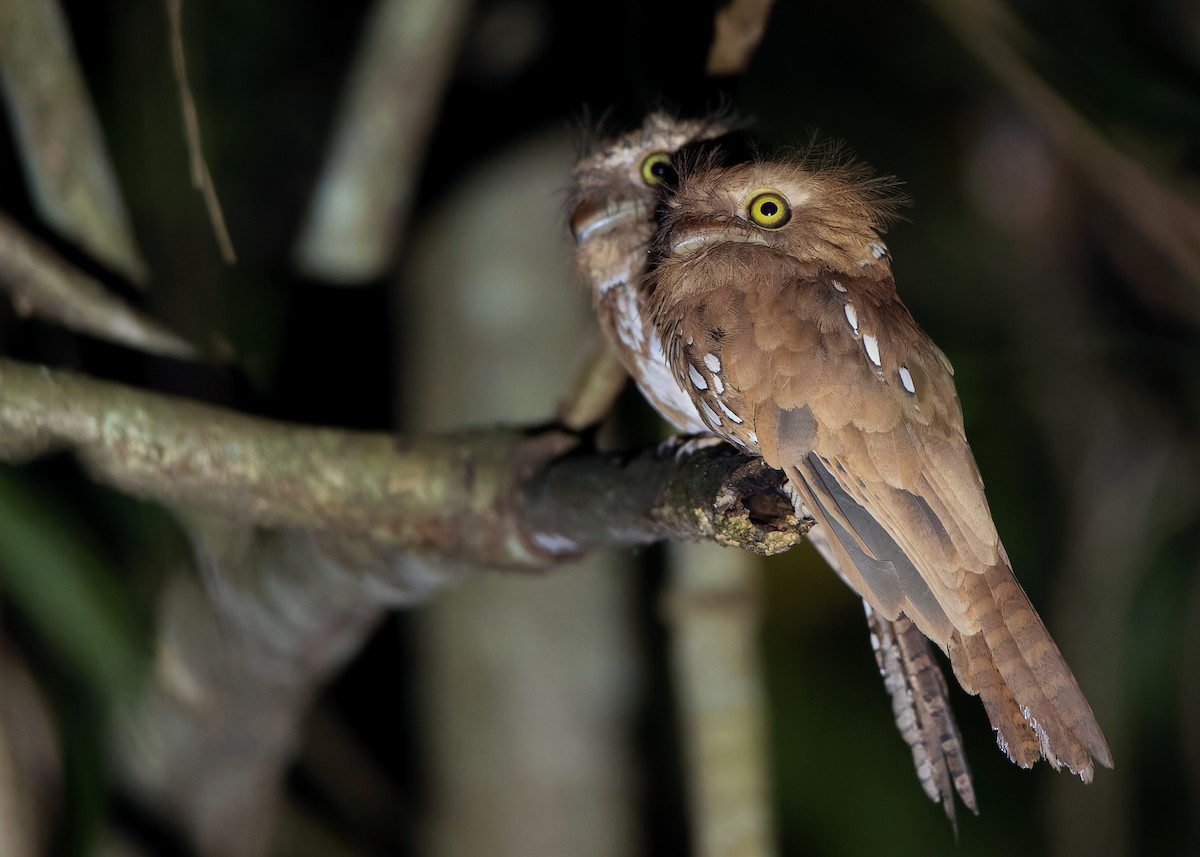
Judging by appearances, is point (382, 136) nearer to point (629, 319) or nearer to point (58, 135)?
point (58, 135)

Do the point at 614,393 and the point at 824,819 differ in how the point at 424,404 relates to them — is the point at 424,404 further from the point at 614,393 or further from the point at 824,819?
the point at 824,819

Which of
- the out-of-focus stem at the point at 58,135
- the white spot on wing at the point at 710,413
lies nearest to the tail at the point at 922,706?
the white spot on wing at the point at 710,413

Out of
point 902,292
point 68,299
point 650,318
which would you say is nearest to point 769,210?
point 650,318

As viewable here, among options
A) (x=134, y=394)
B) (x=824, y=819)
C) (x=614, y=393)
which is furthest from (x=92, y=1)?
(x=824, y=819)

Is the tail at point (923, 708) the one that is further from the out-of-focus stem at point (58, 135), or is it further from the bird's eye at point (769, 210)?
the out-of-focus stem at point (58, 135)

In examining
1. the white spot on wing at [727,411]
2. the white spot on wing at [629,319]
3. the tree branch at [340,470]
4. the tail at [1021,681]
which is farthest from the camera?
the white spot on wing at [629,319]
